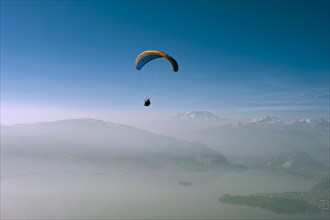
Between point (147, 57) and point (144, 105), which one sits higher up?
point (147, 57)

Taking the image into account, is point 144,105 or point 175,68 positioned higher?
point 175,68
